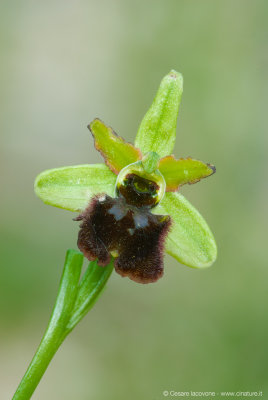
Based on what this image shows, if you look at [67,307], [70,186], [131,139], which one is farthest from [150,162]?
[131,139]

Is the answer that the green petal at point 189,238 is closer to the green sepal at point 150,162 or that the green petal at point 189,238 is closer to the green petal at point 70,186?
the green sepal at point 150,162

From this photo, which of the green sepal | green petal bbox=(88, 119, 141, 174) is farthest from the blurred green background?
the green sepal

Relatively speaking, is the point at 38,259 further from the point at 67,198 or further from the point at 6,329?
the point at 67,198

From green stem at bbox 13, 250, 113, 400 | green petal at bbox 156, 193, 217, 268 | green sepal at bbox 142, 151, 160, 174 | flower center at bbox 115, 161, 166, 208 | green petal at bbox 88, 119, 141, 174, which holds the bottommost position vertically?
green stem at bbox 13, 250, 113, 400

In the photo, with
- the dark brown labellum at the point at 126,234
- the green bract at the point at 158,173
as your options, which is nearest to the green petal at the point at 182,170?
the green bract at the point at 158,173

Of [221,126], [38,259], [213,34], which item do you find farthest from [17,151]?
[213,34]

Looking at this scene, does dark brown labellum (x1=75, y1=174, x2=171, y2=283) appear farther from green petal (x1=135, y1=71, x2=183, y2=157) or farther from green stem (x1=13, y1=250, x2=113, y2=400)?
green petal (x1=135, y1=71, x2=183, y2=157)

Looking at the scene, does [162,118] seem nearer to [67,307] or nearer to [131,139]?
[67,307]
